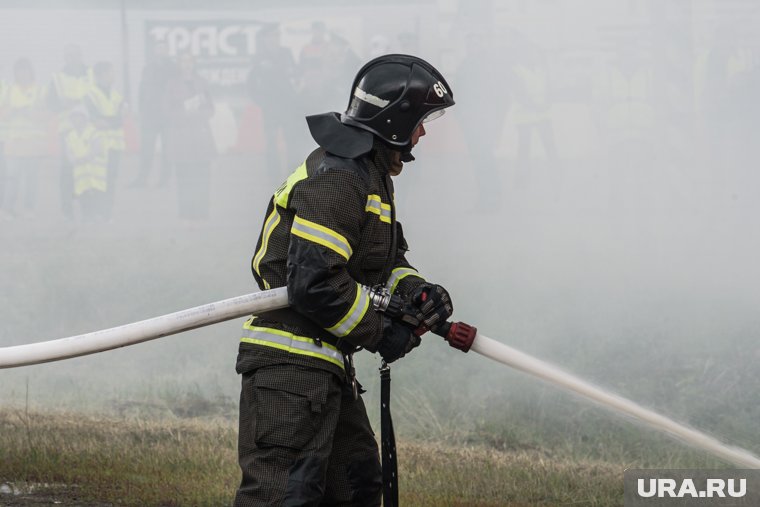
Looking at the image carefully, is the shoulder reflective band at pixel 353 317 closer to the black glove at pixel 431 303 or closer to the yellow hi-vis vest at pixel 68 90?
the black glove at pixel 431 303

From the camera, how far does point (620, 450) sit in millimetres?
5496

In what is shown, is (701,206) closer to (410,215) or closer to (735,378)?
(735,378)

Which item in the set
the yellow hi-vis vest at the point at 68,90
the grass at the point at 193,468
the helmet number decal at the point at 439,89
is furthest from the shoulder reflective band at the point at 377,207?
the yellow hi-vis vest at the point at 68,90

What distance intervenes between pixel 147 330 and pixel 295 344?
49 centimetres

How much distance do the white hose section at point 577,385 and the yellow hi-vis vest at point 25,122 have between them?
349 centimetres

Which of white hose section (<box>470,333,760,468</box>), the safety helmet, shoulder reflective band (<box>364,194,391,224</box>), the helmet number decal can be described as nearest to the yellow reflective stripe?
shoulder reflective band (<box>364,194,391,224</box>)

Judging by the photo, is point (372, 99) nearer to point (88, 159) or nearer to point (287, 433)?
point (287, 433)

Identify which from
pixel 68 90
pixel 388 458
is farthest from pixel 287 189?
pixel 68 90

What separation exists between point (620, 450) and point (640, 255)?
99 centimetres

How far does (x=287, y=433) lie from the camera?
3537mm

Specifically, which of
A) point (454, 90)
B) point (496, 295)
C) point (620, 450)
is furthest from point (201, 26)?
point (620, 450)

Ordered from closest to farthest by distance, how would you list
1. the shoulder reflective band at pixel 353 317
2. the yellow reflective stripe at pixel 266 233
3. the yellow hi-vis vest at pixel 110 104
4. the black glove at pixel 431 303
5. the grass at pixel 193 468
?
the shoulder reflective band at pixel 353 317 < the yellow reflective stripe at pixel 266 233 < the black glove at pixel 431 303 < the grass at pixel 193 468 < the yellow hi-vis vest at pixel 110 104

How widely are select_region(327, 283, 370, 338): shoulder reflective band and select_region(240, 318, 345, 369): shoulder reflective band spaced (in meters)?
0.10

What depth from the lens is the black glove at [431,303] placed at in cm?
379
